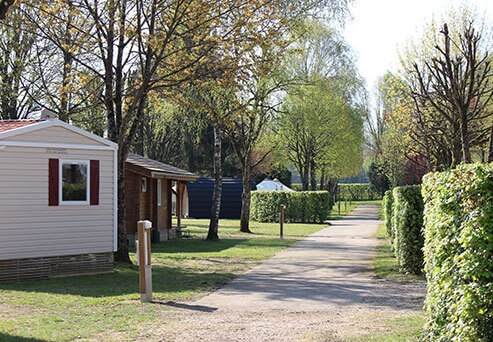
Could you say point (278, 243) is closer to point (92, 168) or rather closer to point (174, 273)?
point (174, 273)

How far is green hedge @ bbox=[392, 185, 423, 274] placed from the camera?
1112 cm

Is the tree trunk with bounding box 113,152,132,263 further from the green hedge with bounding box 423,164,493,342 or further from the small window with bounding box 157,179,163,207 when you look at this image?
the green hedge with bounding box 423,164,493,342

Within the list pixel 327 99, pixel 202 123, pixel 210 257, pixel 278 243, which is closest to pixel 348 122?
pixel 327 99

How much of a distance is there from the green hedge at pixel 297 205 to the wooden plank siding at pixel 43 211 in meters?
20.6

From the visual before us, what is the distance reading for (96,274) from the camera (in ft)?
39.8

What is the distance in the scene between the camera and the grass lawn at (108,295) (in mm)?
6812

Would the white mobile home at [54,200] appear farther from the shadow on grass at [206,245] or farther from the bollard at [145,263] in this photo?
the shadow on grass at [206,245]

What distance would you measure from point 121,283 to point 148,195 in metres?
9.68

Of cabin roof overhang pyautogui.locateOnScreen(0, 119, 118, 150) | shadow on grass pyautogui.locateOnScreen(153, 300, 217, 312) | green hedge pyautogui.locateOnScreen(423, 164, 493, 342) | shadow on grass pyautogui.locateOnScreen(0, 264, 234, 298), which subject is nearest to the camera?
green hedge pyautogui.locateOnScreen(423, 164, 493, 342)

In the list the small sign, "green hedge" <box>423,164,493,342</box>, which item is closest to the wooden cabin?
the small sign

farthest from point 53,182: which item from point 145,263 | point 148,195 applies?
point 148,195

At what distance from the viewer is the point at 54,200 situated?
38.1ft

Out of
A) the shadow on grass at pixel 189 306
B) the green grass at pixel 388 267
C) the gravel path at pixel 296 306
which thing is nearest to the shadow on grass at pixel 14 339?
the gravel path at pixel 296 306

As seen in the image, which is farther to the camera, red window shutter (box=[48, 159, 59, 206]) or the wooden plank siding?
red window shutter (box=[48, 159, 59, 206])
